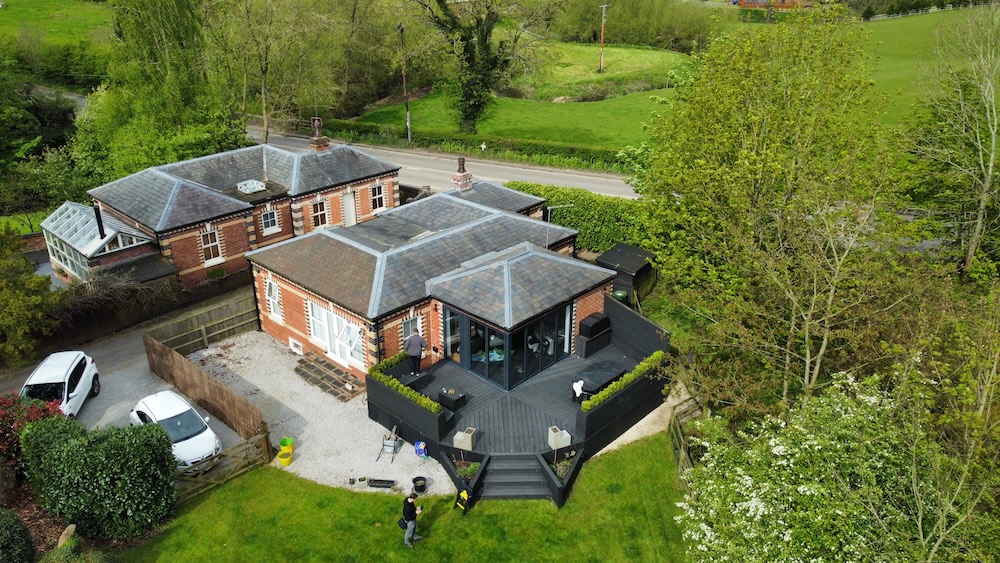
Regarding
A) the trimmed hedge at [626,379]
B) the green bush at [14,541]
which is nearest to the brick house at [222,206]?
the green bush at [14,541]

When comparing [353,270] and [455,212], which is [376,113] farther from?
[353,270]

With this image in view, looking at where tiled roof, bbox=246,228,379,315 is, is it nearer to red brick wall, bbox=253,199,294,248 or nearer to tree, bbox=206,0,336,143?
red brick wall, bbox=253,199,294,248

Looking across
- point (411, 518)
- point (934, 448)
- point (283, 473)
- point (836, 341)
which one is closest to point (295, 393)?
point (283, 473)

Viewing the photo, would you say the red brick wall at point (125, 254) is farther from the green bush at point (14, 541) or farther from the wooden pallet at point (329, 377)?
the green bush at point (14, 541)

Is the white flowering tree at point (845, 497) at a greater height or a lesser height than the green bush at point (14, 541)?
greater

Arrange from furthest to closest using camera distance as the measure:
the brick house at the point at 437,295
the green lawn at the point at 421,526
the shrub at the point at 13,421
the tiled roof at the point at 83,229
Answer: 1. the tiled roof at the point at 83,229
2. the brick house at the point at 437,295
3. the shrub at the point at 13,421
4. the green lawn at the point at 421,526

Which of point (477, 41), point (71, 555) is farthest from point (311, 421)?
point (477, 41)
